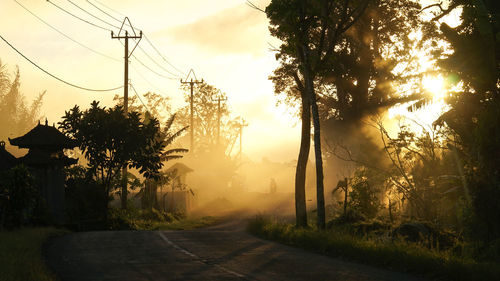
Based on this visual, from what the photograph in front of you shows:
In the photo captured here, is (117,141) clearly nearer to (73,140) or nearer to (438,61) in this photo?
(73,140)

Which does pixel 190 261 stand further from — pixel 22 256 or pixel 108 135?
pixel 108 135

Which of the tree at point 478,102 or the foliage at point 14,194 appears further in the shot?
the foliage at point 14,194

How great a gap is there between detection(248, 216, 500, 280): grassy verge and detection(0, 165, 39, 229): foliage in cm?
896

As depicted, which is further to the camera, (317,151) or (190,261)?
(317,151)

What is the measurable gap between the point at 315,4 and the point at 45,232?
42.5 feet

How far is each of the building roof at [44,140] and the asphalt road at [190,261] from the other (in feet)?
29.1

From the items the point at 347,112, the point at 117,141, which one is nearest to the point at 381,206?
the point at 117,141

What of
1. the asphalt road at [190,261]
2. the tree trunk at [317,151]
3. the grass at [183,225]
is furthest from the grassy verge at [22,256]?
the grass at [183,225]

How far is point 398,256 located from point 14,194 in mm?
13560

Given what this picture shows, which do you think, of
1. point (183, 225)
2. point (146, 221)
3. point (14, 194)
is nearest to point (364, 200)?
point (14, 194)

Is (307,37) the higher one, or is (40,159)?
(307,37)

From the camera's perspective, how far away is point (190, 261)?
12672 millimetres

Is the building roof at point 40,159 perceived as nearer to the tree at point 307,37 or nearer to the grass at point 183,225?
the grass at point 183,225

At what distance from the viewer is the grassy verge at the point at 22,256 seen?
33.6 feet
